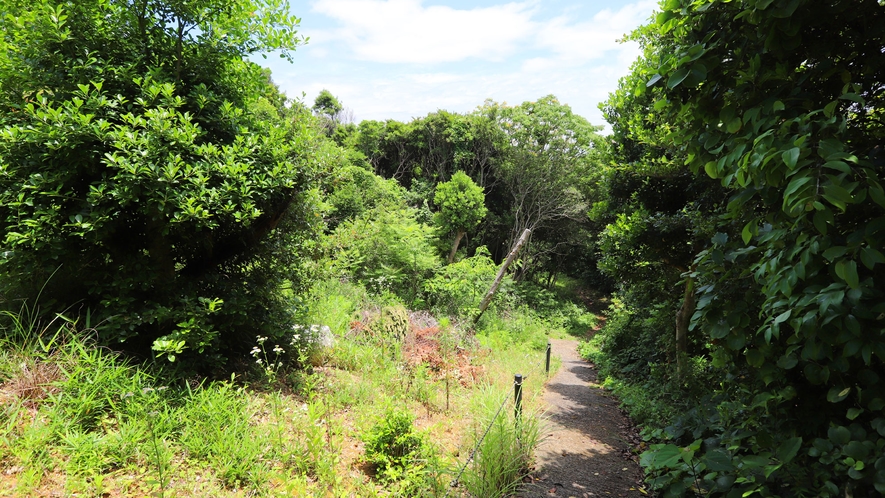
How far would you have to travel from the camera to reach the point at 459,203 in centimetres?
1817

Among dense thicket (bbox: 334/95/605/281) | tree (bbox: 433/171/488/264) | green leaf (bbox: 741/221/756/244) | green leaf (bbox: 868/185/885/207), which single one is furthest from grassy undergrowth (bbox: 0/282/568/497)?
dense thicket (bbox: 334/95/605/281)

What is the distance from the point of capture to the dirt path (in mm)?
3877

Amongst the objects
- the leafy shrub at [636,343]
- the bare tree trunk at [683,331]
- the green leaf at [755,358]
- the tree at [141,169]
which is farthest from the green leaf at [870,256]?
the leafy shrub at [636,343]

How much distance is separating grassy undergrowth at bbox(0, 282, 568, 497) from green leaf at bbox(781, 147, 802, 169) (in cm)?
316

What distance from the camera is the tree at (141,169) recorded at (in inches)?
137

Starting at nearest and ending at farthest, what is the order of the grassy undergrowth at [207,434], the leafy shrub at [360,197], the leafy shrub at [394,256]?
1. the grassy undergrowth at [207,434]
2. the leafy shrub at [394,256]
3. the leafy shrub at [360,197]

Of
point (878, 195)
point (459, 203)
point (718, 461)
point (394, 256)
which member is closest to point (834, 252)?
point (878, 195)

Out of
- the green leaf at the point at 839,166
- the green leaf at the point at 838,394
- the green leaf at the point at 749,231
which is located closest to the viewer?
the green leaf at the point at 839,166

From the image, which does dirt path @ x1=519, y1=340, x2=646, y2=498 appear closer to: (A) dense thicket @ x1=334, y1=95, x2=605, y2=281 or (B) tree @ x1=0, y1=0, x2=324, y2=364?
(B) tree @ x1=0, y1=0, x2=324, y2=364

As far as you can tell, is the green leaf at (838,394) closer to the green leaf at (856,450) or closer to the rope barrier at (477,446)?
the green leaf at (856,450)

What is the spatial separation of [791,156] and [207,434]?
4.31 m

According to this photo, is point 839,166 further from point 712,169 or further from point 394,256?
point 394,256

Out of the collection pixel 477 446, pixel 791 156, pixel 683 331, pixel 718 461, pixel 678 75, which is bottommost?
pixel 477 446

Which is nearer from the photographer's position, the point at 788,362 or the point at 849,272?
the point at 849,272
